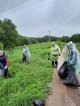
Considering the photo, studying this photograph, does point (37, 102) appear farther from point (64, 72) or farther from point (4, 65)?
point (4, 65)

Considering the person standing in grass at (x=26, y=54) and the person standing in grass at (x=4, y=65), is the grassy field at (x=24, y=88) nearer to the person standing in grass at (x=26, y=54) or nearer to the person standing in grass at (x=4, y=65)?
the person standing in grass at (x=4, y=65)

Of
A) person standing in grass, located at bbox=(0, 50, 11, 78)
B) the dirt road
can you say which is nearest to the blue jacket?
person standing in grass, located at bbox=(0, 50, 11, 78)

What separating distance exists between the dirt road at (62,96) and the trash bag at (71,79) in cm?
25

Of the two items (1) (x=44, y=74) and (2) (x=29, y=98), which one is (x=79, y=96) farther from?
(1) (x=44, y=74)

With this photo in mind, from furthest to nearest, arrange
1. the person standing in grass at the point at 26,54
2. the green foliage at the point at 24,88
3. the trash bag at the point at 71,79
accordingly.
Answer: the person standing in grass at the point at 26,54 → the trash bag at the point at 71,79 → the green foliage at the point at 24,88

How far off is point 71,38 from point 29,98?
51.7 m

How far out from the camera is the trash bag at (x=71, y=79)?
13.0 m

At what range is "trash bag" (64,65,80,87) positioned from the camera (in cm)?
1303

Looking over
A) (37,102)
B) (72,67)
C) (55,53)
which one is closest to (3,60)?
(72,67)

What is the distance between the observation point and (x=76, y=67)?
13508 mm

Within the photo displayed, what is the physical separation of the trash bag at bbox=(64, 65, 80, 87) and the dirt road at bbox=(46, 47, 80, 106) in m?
0.25

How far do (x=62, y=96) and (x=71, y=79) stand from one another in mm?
1714

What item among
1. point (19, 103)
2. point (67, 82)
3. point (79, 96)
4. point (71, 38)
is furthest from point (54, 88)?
point (71, 38)

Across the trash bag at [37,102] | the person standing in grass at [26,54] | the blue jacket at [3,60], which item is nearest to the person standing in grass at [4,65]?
the blue jacket at [3,60]
